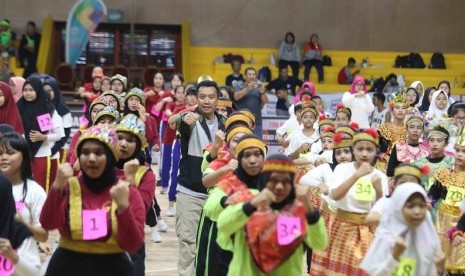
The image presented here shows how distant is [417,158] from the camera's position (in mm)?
8711

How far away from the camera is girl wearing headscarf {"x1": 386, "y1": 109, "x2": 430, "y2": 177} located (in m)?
8.70

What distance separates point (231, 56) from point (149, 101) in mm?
7151

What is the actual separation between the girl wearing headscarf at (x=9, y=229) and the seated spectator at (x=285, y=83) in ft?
48.4

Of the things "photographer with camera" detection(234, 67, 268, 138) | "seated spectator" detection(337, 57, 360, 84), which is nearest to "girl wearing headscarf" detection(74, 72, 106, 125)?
"photographer with camera" detection(234, 67, 268, 138)

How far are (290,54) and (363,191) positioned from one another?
15280mm

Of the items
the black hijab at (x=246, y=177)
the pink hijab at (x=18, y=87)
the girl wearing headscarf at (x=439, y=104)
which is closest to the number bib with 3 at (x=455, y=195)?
the black hijab at (x=246, y=177)

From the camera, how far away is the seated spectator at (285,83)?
775 inches

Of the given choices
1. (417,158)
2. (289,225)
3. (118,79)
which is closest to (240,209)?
(289,225)

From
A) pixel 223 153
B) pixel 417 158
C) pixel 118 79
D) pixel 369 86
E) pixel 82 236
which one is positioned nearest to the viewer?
pixel 82 236

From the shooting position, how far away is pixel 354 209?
6.81m

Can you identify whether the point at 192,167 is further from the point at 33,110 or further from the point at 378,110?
the point at 378,110

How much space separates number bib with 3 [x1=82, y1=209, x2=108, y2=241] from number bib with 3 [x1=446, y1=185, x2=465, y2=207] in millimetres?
3515

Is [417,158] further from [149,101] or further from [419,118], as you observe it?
[149,101]

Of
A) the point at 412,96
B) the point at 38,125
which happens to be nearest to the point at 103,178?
the point at 38,125
